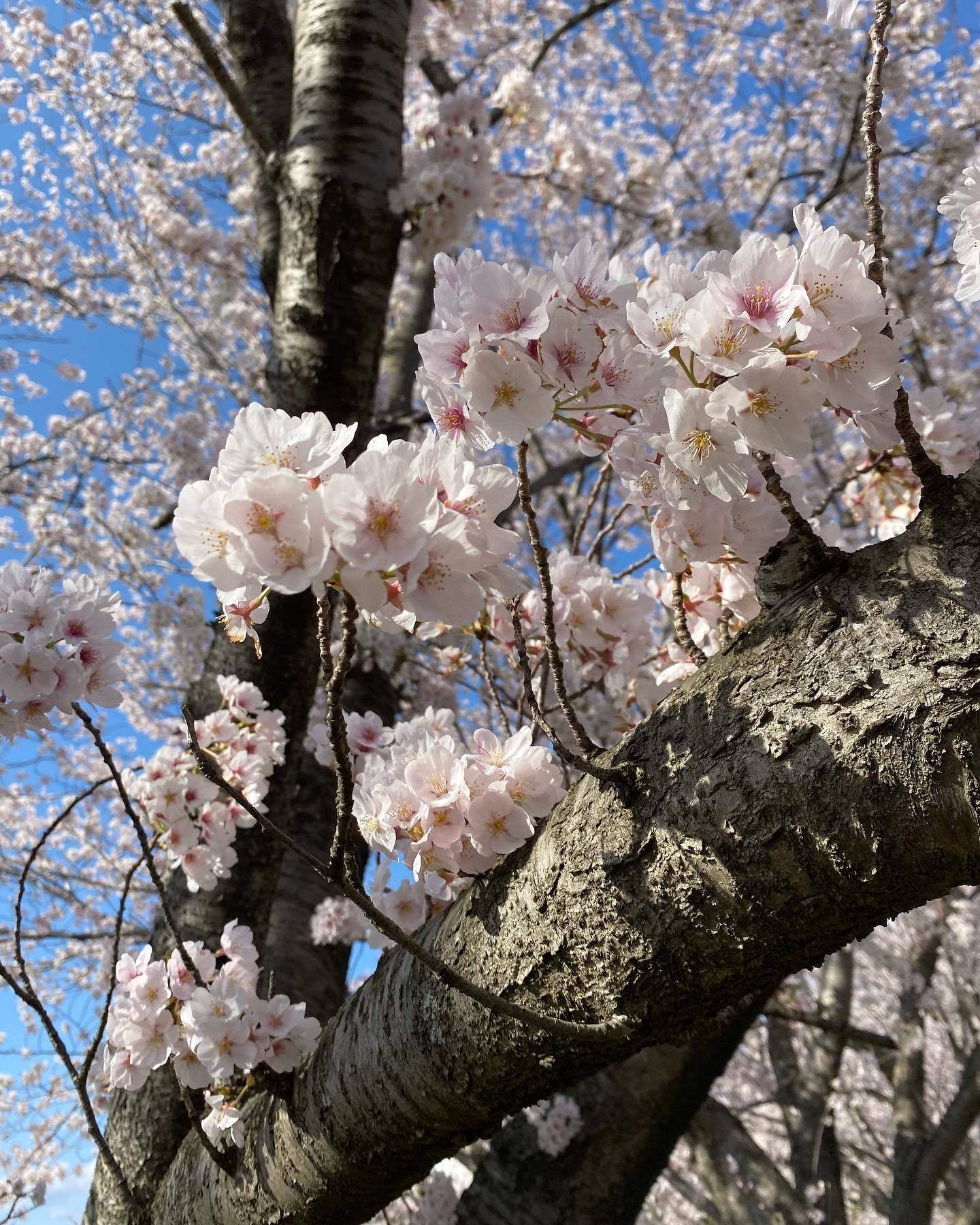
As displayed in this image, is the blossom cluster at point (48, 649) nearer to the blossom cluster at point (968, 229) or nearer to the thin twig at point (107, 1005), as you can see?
the thin twig at point (107, 1005)

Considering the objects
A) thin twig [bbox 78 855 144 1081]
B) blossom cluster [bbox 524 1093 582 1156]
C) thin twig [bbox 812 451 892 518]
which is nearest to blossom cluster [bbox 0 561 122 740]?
thin twig [bbox 78 855 144 1081]

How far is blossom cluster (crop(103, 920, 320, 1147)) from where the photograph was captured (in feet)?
4.69

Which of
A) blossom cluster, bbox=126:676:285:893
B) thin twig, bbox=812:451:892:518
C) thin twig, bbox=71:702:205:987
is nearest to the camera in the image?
thin twig, bbox=71:702:205:987

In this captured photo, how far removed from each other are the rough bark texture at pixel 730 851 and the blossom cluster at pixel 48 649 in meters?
0.75

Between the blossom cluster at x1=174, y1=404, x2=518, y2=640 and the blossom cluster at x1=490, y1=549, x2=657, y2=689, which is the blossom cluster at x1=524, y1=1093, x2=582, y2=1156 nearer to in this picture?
the blossom cluster at x1=490, y1=549, x2=657, y2=689

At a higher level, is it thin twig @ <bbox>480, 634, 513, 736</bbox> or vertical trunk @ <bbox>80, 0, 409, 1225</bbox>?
vertical trunk @ <bbox>80, 0, 409, 1225</bbox>

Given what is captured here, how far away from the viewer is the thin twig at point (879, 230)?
857 millimetres

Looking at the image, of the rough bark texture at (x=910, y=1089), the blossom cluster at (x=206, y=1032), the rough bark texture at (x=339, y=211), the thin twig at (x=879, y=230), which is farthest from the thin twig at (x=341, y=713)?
the rough bark texture at (x=910, y=1089)

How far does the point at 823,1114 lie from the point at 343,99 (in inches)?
200

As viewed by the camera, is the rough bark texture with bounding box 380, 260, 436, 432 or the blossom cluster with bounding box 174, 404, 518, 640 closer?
the blossom cluster with bounding box 174, 404, 518, 640

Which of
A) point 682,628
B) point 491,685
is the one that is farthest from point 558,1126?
point 682,628

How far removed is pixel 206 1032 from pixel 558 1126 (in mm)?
1664

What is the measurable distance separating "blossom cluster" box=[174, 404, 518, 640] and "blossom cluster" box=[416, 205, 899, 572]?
0.16 meters

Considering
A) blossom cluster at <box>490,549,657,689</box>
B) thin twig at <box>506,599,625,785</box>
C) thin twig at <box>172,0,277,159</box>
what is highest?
thin twig at <box>172,0,277,159</box>
